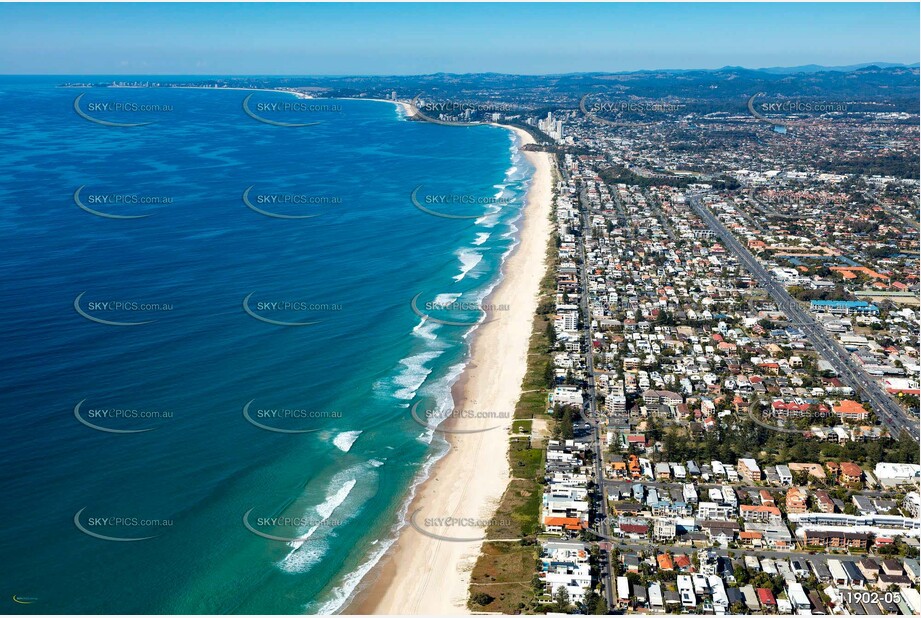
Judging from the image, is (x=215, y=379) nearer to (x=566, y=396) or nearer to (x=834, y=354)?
(x=566, y=396)

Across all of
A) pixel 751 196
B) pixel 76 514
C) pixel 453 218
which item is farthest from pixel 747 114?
pixel 76 514

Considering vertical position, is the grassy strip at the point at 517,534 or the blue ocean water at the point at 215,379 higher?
the blue ocean water at the point at 215,379

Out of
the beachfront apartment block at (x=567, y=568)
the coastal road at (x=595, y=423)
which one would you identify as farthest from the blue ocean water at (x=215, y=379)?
the coastal road at (x=595, y=423)

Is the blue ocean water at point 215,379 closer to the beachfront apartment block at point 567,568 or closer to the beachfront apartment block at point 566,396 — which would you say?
the beachfront apartment block at point 566,396

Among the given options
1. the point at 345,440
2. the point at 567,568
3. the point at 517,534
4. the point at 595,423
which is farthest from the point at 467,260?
the point at 567,568

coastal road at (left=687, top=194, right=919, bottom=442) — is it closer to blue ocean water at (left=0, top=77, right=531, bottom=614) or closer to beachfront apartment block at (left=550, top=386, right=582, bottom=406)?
beachfront apartment block at (left=550, top=386, right=582, bottom=406)

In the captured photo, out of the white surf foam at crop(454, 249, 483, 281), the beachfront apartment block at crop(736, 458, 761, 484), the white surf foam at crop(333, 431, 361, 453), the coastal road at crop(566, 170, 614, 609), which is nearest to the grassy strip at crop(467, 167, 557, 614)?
the coastal road at crop(566, 170, 614, 609)

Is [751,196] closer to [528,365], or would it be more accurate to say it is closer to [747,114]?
[528,365]
